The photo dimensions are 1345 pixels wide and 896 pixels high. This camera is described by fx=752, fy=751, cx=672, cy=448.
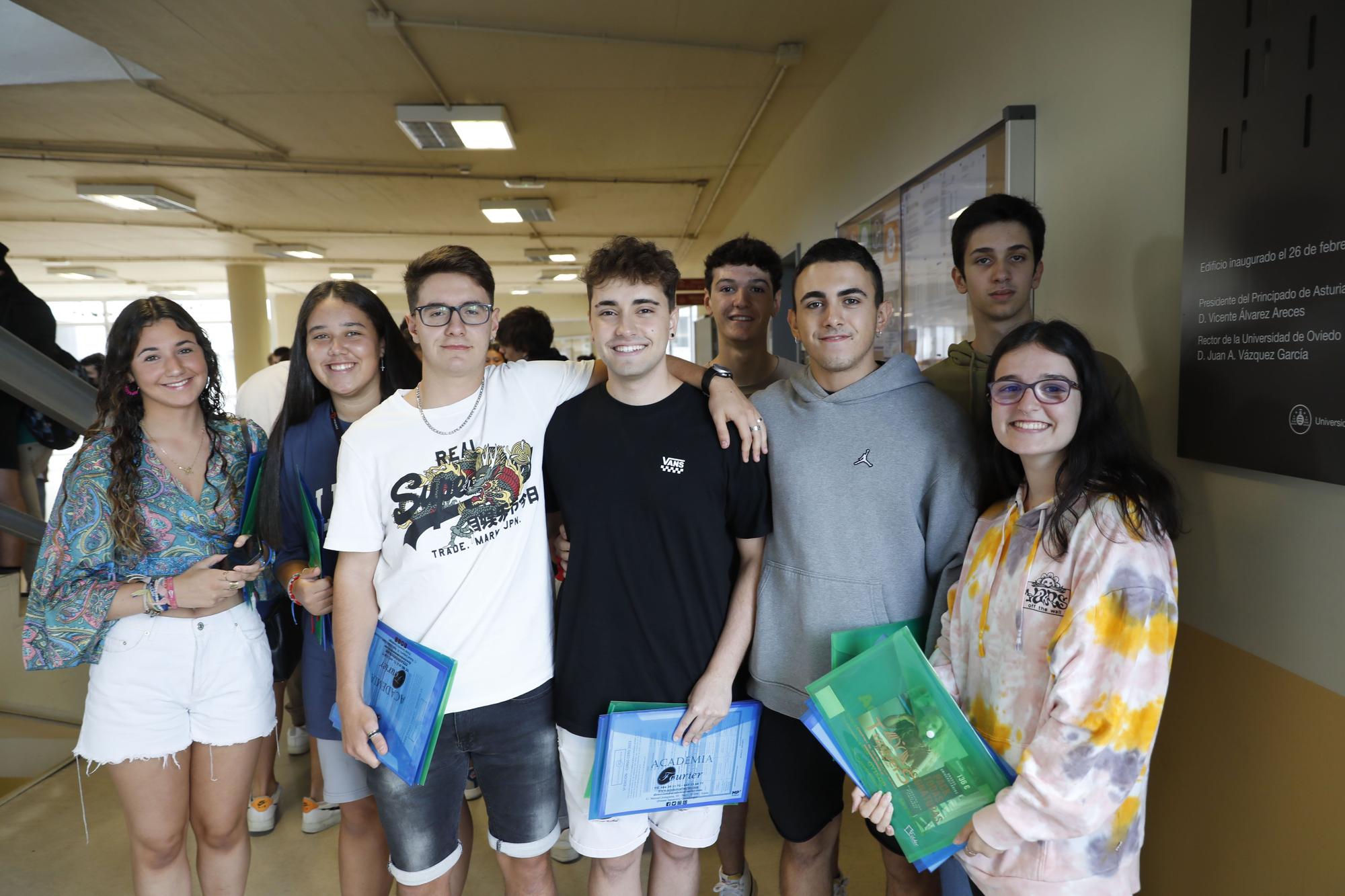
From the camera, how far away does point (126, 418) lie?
1.91 meters

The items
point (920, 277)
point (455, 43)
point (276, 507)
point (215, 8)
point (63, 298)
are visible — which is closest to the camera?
point (276, 507)

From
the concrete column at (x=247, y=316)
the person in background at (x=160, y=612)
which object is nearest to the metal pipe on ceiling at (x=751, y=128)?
the person in background at (x=160, y=612)

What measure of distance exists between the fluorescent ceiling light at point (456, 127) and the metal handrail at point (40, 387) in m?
3.13

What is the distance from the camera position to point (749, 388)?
107 inches

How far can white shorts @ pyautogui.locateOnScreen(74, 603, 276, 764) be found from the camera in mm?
1805

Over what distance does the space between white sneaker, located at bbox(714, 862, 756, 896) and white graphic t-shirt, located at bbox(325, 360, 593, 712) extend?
43.6 inches

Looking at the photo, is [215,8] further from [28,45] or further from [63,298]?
[63,298]

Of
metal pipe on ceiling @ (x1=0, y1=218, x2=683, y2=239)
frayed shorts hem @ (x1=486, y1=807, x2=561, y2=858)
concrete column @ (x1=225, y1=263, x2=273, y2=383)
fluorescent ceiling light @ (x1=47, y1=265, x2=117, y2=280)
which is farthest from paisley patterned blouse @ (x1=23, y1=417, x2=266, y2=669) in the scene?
fluorescent ceiling light @ (x1=47, y1=265, x2=117, y2=280)

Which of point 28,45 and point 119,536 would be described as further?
point 28,45

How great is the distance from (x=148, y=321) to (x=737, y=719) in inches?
70.2

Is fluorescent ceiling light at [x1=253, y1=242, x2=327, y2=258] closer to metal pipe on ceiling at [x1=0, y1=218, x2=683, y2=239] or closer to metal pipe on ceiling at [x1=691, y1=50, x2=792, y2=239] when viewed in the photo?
metal pipe on ceiling at [x1=0, y1=218, x2=683, y2=239]

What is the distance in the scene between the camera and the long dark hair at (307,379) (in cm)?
Result: 199

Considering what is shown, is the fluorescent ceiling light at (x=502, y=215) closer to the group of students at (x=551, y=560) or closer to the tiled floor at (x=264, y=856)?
the tiled floor at (x=264, y=856)

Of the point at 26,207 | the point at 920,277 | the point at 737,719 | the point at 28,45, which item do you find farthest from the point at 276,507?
the point at 26,207
